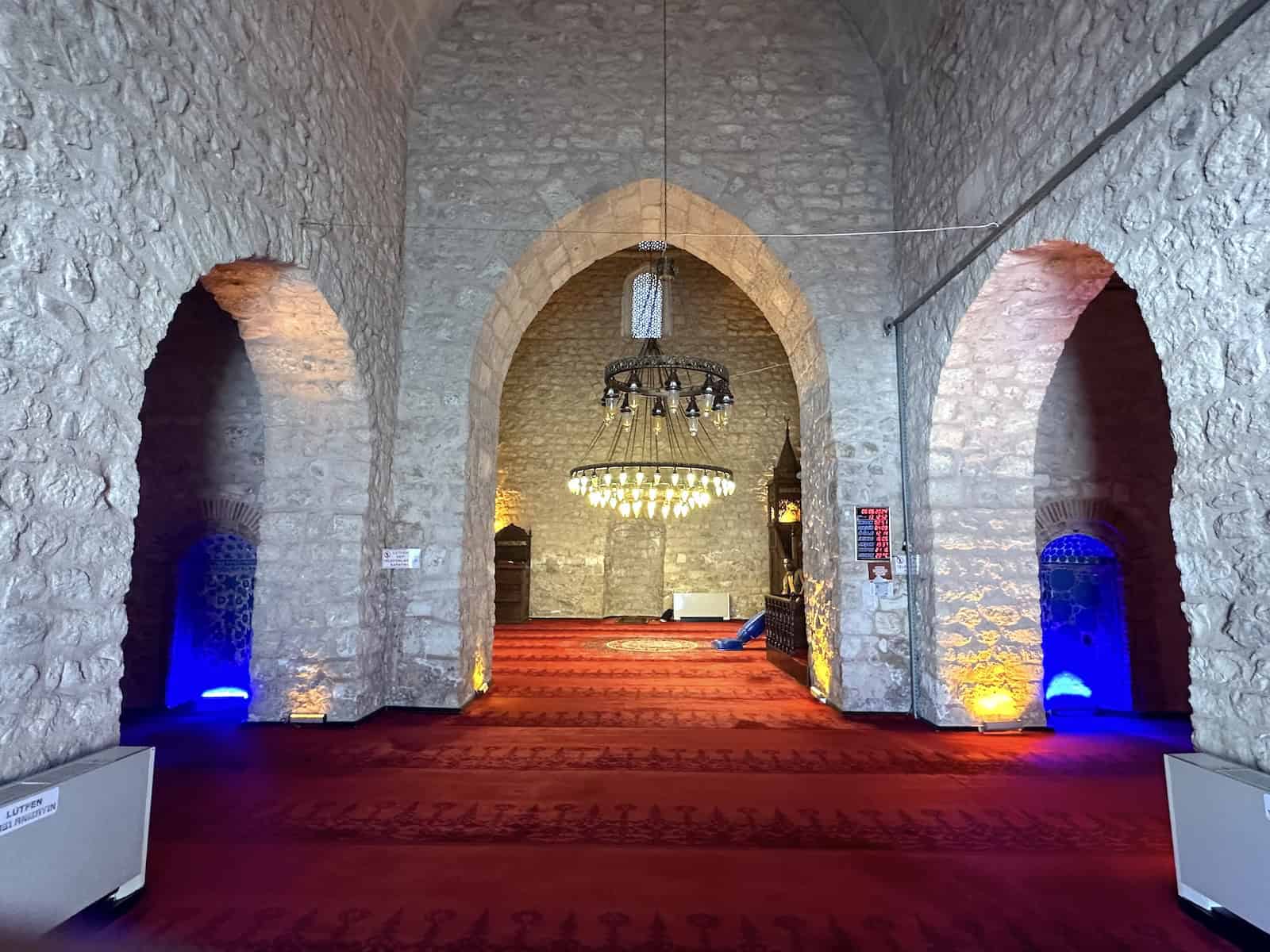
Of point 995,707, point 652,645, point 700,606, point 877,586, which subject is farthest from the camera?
point 700,606

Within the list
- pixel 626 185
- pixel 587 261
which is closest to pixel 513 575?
pixel 587 261

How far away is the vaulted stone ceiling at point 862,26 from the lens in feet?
14.3

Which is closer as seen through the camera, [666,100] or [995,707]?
[995,707]

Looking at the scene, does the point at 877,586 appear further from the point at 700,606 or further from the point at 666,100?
the point at 700,606

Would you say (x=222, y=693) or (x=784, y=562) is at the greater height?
(x=784, y=562)

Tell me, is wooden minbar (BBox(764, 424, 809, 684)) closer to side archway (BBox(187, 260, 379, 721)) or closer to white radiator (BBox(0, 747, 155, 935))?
side archway (BBox(187, 260, 379, 721))

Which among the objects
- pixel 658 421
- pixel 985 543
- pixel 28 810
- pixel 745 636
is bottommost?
pixel 745 636

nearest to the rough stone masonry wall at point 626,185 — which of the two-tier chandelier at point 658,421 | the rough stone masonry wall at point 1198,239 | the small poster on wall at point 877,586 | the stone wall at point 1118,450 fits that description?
the small poster on wall at point 877,586

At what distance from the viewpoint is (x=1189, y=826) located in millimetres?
1956

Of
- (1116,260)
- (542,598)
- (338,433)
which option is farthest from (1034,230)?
(542,598)

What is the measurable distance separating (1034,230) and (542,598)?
9.21 m

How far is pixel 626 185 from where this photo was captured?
503 cm

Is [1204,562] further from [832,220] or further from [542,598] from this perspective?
[542,598]

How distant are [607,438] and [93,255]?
31.1ft
